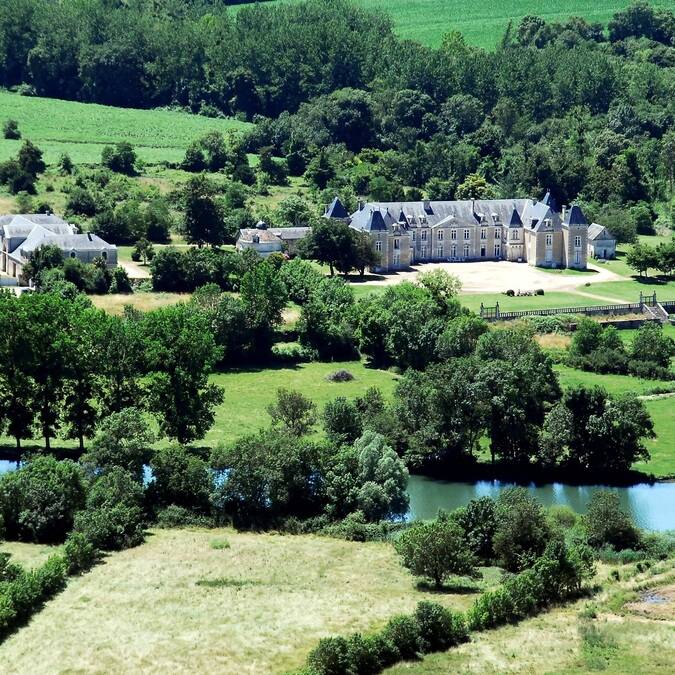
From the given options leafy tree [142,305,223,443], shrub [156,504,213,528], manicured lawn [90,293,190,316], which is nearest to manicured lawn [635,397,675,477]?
leafy tree [142,305,223,443]

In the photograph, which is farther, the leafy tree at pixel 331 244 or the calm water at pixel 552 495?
the leafy tree at pixel 331 244

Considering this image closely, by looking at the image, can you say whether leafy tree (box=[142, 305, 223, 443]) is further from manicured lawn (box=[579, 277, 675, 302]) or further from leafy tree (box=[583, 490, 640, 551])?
manicured lawn (box=[579, 277, 675, 302])

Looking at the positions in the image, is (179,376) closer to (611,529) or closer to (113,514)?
(113,514)

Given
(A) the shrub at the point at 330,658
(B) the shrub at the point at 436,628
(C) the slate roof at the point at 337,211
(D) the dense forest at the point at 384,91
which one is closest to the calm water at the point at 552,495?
(B) the shrub at the point at 436,628

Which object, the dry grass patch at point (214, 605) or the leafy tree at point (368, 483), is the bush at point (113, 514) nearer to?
Answer: the dry grass patch at point (214, 605)

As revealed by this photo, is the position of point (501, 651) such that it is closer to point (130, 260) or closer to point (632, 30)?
point (130, 260)

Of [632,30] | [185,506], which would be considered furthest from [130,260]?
[632,30]

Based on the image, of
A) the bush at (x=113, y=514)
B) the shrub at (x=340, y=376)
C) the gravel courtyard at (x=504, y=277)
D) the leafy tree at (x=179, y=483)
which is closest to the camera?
the bush at (x=113, y=514)
